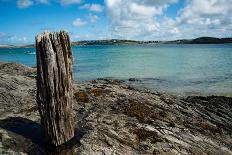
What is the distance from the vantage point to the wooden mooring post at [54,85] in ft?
30.0

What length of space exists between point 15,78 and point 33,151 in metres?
9.73

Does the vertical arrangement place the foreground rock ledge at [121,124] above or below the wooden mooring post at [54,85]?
below

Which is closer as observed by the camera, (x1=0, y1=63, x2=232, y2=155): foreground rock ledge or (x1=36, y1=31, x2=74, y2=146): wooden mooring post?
(x1=36, y1=31, x2=74, y2=146): wooden mooring post

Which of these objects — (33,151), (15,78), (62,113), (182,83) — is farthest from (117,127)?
(182,83)

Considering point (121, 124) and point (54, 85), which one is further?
point (121, 124)

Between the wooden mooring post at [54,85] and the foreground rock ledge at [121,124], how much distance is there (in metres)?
0.65

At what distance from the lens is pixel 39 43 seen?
9.10 m

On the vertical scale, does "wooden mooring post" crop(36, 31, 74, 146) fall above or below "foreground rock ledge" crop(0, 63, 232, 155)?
above

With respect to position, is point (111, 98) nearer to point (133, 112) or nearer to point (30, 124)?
point (133, 112)

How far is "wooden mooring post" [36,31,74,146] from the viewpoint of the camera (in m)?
9.16

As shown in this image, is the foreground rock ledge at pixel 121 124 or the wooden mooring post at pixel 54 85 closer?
the wooden mooring post at pixel 54 85

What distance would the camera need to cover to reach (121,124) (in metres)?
11.9

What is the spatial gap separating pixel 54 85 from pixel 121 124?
12.2 ft

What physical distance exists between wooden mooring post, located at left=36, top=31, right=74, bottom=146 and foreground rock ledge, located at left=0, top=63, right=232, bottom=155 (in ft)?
2.14
